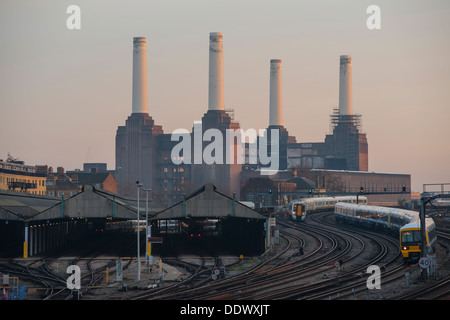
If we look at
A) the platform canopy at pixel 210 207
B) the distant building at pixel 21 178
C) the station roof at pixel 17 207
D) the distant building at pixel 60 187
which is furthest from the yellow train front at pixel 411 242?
the distant building at pixel 60 187

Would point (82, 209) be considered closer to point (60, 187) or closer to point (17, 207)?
point (17, 207)

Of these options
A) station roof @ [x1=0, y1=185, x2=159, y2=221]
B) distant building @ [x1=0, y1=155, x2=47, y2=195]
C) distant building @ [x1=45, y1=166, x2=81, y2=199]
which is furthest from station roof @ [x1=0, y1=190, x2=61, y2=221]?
distant building @ [x1=45, y1=166, x2=81, y2=199]

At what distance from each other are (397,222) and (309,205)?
1887 inches

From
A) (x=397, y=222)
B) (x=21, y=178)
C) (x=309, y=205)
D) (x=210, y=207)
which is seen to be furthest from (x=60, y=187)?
(x=210, y=207)

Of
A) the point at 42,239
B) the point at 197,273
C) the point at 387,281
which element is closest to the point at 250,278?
the point at 197,273

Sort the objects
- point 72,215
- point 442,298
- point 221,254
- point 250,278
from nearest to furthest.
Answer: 1. point 442,298
2. point 250,278
3. point 72,215
4. point 221,254

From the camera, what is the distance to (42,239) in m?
80.1

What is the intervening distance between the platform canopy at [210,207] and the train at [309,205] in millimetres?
51142

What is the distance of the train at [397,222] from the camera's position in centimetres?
6041

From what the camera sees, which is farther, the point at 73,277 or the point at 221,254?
the point at 221,254

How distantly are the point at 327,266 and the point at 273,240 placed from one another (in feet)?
63.8

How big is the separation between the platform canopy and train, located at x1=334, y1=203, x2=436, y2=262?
15516 mm

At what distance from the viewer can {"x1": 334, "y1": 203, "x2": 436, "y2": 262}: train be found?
60406 mm
